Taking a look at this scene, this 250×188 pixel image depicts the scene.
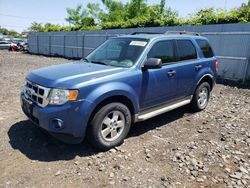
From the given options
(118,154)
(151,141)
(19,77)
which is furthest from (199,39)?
(19,77)

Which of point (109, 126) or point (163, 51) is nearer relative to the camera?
point (109, 126)

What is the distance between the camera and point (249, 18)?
10531mm

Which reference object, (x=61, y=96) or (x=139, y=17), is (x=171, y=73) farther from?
(x=139, y=17)

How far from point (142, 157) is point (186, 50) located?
2741mm

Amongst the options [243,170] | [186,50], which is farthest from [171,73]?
[243,170]

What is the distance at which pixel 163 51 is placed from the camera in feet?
16.3

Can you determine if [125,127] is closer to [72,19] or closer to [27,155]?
[27,155]

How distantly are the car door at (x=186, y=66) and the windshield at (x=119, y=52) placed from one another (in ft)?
3.30

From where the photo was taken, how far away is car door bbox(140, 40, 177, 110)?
4.52m

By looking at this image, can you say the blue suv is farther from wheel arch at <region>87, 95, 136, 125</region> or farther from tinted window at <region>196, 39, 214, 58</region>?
tinted window at <region>196, 39, 214, 58</region>

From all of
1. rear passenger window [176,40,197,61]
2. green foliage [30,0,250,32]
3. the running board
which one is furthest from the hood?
green foliage [30,0,250,32]

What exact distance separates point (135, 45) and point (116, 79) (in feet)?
3.48

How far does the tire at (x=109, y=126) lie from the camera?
386 cm

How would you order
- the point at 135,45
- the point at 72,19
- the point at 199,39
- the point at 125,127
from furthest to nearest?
the point at 72,19 → the point at 199,39 → the point at 135,45 → the point at 125,127
